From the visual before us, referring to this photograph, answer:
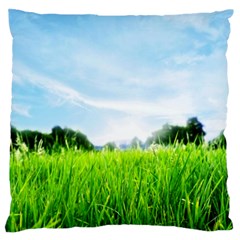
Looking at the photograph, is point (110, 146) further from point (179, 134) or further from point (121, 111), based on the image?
point (179, 134)

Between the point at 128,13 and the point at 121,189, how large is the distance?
64cm

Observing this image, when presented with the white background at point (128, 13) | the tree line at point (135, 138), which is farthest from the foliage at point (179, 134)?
the white background at point (128, 13)

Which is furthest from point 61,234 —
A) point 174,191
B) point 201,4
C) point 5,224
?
point 201,4

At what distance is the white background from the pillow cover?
3cm

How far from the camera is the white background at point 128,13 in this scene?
63.7 inches

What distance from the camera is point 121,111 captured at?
5.56ft

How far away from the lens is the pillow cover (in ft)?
5.41

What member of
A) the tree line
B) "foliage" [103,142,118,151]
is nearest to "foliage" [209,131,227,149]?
the tree line

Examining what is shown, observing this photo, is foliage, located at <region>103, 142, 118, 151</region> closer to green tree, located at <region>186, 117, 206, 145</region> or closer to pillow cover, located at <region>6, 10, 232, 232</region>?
pillow cover, located at <region>6, 10, 232, 232</region>

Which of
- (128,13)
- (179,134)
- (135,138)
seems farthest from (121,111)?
(128,13)

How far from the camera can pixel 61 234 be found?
161 centimetres

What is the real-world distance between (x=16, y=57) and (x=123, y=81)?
15.2 inches

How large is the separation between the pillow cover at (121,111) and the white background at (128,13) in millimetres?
32

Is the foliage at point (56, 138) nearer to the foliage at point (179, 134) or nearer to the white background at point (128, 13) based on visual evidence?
the white background at point (128, 13)
